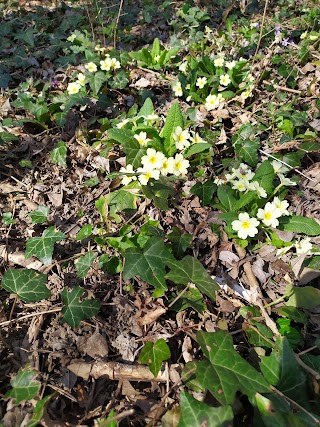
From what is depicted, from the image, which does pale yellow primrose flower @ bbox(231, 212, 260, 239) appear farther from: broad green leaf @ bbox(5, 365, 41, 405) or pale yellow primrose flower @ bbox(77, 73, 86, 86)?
pale yellow primrose flower @ bbox(77, 73, 86, 86)

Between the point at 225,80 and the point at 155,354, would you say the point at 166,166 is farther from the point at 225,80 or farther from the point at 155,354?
the point at 225,80

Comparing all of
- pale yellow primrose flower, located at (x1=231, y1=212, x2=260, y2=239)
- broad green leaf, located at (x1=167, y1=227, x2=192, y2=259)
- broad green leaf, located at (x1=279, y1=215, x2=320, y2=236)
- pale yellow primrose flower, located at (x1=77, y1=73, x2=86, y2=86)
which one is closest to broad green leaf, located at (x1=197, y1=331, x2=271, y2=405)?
broad green leaf, located at (x1=167, y1=227, x2=192, y2=259)

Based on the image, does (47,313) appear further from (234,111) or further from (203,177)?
(234,111)

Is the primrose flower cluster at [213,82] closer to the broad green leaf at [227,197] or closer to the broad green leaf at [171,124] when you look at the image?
the broad green leaf at [171,124]

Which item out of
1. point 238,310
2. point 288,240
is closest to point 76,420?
point 238,310

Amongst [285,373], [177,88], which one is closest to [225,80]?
[177,88]
